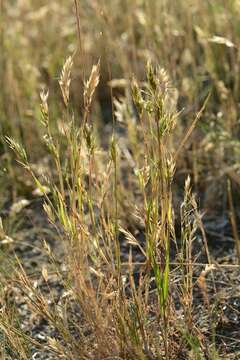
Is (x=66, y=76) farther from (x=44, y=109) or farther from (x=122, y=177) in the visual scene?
(x=122, y=177)

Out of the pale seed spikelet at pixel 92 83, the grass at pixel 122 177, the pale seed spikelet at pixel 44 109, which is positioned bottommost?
the grass at pixel 122 177

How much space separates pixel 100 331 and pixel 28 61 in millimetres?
1802

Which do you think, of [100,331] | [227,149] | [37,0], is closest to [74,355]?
[100,331]

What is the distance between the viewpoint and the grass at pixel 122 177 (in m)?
1.50

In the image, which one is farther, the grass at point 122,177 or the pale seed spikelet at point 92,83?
the grass at point 122,177

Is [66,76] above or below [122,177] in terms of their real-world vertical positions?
above

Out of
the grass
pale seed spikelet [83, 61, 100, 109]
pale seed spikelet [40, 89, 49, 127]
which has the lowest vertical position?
the grass

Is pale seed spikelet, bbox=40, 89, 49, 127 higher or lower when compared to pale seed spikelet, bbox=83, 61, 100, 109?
lower

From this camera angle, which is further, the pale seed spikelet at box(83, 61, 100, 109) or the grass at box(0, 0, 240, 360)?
the grass at box(0, 0, 240, 360)

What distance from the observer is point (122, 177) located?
8.95ft

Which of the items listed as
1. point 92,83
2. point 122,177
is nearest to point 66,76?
point 92,83

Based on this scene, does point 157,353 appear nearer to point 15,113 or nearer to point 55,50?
point 15,113

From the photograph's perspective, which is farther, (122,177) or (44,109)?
(122,177)

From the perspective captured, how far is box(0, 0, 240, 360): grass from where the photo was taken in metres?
1.50
